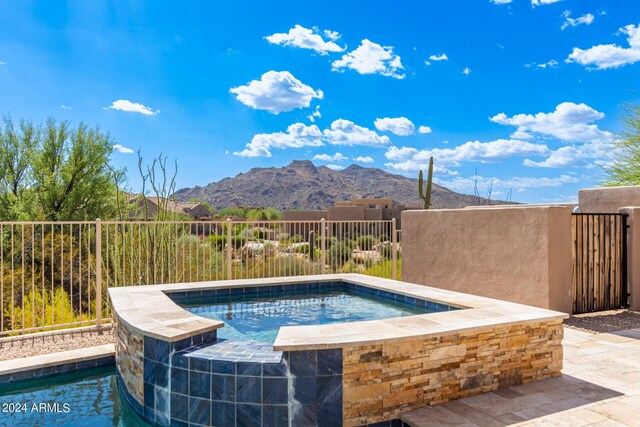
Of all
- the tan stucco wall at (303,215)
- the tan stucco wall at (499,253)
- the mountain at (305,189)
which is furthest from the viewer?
the mountain at (305,189)

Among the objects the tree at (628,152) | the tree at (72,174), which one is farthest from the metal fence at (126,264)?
the tree at (628,152)

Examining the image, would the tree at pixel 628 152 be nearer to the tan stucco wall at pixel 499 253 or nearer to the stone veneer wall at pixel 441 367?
the tan stucco wall at pixel 499 253

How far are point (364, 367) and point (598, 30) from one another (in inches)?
758

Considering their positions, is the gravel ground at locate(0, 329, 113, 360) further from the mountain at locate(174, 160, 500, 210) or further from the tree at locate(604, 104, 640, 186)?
the mountain at locate(174, 160, 500, 210)

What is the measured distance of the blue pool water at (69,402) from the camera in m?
3.72

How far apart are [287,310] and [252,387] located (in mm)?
3246

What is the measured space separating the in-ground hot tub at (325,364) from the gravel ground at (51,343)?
46.0 inches

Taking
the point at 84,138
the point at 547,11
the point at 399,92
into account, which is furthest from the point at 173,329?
the point at 399,92

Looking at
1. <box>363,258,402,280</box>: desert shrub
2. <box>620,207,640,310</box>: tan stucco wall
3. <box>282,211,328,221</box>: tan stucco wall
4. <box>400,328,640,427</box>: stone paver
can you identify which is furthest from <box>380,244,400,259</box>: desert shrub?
<box>282,211,328,221</box>: tan stucco wall

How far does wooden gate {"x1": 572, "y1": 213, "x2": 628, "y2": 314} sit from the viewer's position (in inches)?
283

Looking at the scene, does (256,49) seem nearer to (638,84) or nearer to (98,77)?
(98,77)

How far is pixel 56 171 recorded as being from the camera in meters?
12.7

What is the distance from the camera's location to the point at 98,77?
19.4m

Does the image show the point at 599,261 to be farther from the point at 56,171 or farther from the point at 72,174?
the point at 56,171
